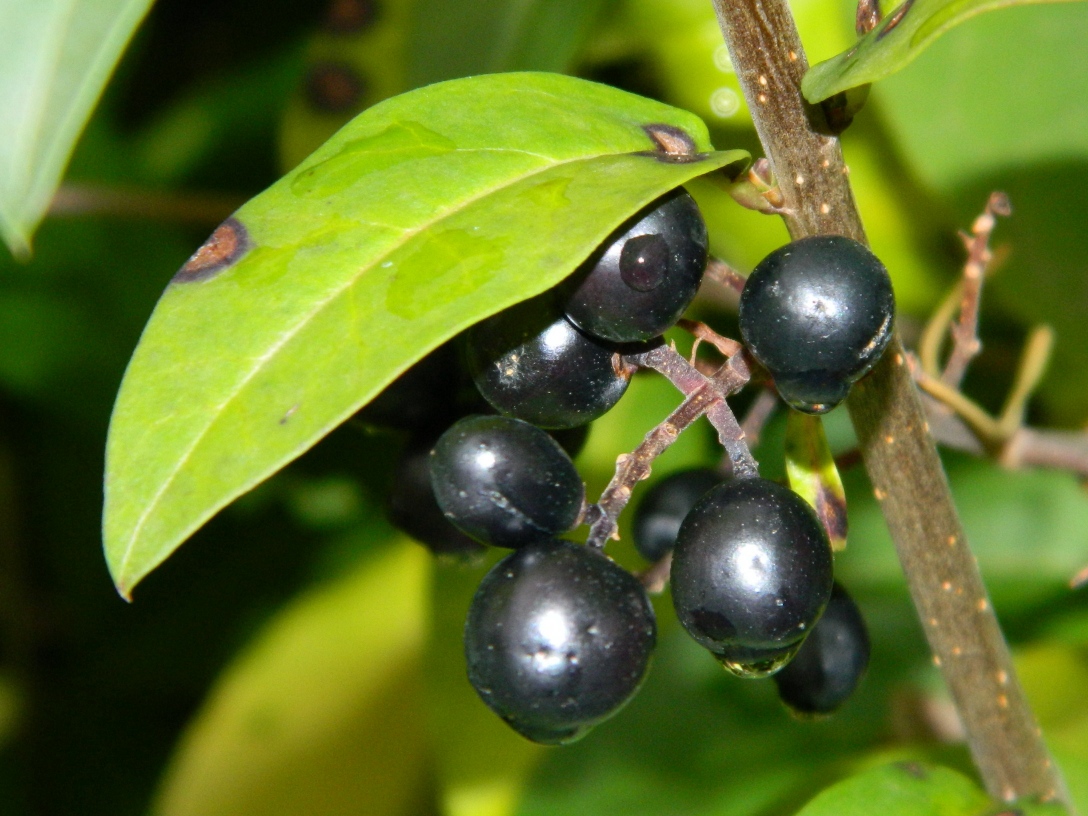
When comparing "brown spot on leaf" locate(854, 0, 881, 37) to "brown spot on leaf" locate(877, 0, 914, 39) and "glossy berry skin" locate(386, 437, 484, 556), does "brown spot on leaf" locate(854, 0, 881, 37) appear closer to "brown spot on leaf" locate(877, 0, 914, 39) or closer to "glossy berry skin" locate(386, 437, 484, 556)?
"brown spot on leaf" locate(877, 0, 914, 39)

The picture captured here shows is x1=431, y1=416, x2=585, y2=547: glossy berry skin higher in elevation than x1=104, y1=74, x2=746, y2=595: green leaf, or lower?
lower

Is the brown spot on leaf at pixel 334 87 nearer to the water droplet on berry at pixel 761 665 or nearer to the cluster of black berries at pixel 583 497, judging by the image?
the cluster of black berries at pixel 583 497

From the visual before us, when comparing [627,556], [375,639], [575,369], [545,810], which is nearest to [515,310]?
[575,369]

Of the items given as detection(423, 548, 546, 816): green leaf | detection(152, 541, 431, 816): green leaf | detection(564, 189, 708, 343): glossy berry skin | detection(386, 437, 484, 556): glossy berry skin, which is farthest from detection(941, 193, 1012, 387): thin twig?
detection(152, 541, 431, 816): green leaf

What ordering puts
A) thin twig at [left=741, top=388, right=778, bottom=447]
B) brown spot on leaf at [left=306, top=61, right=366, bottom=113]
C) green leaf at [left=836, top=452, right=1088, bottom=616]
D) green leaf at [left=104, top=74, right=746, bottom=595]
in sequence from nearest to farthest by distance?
green leaf at [left=104, top=74, right=746, bottom=595] → thin twig at [left=741, top=388, right=778, bottom=447] → green leaf at [left=836, top=452, right=1088, bottom=616] → brown spot on leaf at [left=306, top=61, right=366, bottom=113]

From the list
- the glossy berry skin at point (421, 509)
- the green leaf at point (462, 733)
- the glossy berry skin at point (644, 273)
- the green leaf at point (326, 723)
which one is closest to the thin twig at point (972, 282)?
the glossy berry skin at point (644, 273)

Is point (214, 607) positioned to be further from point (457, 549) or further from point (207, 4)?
point (457, 549)
